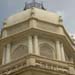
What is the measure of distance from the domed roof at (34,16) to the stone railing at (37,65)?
Answer: 27.7ft

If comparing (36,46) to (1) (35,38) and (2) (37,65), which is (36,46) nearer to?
(1) (35,38)

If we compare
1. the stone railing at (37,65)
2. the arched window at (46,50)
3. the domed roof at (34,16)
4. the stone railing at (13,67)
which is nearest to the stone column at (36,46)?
the arched window at (46,50)

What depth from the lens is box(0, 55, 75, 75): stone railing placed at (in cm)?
2166

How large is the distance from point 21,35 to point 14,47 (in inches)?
44.6

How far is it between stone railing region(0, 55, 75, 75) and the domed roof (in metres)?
8.44

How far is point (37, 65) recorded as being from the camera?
21.3 meters

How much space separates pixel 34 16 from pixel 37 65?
32.7 ft

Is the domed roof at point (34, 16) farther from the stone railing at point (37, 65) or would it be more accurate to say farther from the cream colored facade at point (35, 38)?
the stone railing at point (37, 65)

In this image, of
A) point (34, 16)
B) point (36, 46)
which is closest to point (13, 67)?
point (36, 46)

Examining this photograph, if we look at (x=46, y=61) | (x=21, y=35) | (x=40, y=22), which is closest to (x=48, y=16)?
(x=40, y=22)

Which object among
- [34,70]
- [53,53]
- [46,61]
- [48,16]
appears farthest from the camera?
[48,16]

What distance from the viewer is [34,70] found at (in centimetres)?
2119

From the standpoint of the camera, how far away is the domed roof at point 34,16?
102 ft

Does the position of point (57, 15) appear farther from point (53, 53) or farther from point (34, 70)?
point (34, 70)
